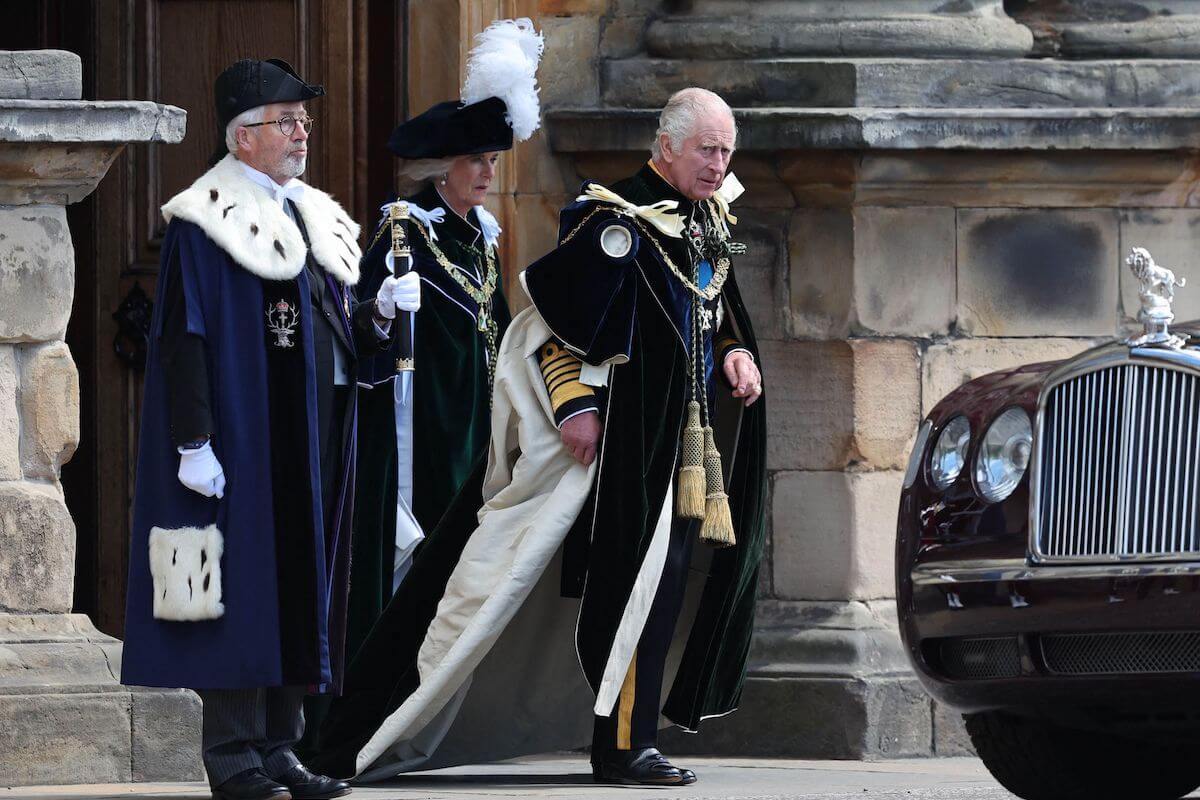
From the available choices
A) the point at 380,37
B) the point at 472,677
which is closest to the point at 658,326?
the point at 472,677

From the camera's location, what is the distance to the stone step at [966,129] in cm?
802

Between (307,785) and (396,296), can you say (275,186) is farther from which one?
(307,785)

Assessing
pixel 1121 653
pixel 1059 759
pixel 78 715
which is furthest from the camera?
pixel 78 715

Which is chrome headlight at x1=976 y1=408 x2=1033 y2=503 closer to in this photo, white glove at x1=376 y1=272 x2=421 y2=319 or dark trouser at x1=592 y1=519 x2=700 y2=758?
dark trouser at x1=592 y1=519 x2=700 y2=758

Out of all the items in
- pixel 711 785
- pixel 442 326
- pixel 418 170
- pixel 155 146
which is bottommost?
pixel 711 785

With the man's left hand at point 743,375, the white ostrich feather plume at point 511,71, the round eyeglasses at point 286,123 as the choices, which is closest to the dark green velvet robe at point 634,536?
the man's left hand at point 743,375

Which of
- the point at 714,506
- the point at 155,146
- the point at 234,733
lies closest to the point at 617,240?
the point at 714,506

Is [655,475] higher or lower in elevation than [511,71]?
lower

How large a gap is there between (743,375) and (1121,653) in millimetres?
1974

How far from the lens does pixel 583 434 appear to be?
7090mm

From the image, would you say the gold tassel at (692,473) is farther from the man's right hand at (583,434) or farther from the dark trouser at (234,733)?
the dark trouser at (234,733)

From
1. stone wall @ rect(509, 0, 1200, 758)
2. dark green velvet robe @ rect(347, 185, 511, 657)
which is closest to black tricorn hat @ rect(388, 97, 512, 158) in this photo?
dark green velvet robe @ rect(347, 185, 511, 657)

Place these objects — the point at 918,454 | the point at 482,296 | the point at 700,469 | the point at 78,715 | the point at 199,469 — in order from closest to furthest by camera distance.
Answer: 1. the point at 918,454
2. the point at 199,469
3. the point at 78,715
4. the point at 700,469
5. the point at 482,296

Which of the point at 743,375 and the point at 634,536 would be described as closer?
the point at 634,536
